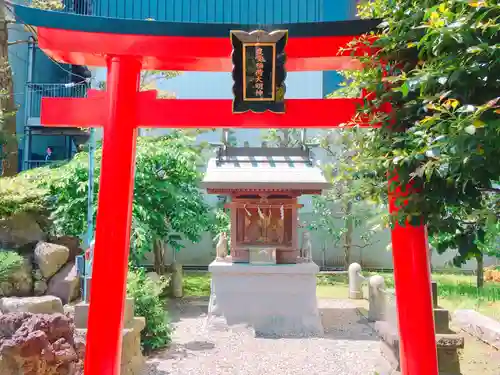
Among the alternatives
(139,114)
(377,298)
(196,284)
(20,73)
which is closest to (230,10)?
(139,114)

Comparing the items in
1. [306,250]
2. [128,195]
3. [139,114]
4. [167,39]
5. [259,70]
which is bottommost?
[306,250]

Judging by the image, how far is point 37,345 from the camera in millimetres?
4551

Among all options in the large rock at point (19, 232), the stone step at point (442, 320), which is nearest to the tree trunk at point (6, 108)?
the large rock at point (19, 232)

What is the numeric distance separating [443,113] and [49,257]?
7956 millimetres

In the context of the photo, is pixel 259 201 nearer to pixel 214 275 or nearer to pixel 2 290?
pixel 214 275

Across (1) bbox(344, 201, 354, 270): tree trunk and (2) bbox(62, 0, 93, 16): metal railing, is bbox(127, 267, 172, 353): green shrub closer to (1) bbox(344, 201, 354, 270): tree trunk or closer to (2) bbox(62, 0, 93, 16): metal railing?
(2) bbox(62, 0, 93, 16): metal railing

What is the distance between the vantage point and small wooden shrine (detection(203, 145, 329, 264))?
30.3ft

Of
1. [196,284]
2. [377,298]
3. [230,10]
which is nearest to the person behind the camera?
[230,10]

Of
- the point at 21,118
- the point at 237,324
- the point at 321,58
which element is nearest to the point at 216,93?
the point at 21,118

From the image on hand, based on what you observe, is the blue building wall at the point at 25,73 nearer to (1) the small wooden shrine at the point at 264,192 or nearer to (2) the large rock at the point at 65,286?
(2) the large rock at the point at 65,286

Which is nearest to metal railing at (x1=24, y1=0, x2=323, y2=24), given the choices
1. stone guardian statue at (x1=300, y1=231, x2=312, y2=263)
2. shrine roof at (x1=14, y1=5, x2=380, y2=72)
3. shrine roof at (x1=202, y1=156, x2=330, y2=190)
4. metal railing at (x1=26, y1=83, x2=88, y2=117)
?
shrine roof at (x1=14, y1=5, x2=380, y2=72)

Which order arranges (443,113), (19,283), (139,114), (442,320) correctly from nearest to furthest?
(443,113) < (139,114) < (442,320) < (19,283)

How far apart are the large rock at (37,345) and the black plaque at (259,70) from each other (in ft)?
9.72

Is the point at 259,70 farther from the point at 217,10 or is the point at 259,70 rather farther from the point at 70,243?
the point at 70,243
